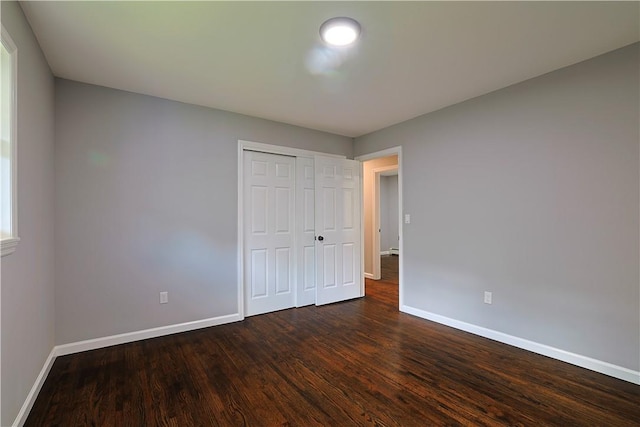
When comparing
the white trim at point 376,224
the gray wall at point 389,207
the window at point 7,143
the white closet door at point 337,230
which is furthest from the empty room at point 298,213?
the gray wall at point 389,207

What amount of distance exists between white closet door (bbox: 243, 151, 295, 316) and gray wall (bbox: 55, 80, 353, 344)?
20 centimetres

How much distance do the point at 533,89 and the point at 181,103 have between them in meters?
3.42

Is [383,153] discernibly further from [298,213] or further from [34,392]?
[34,392]

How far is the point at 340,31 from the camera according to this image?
1924 millimetres

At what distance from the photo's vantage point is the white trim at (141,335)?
2.58 metres

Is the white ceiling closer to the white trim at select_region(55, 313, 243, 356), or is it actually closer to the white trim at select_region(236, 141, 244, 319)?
the white trim at select_region(236, 141, 244, 319)

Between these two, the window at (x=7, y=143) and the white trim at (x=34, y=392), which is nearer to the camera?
the window at (x=7, y=143)

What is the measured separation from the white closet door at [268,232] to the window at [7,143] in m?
2.08

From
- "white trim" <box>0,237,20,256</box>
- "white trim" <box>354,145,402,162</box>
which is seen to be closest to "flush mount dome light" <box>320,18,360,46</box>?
"white trim" <box>354,145,402,162</box>

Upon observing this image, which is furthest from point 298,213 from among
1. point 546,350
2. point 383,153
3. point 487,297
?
point 546,350

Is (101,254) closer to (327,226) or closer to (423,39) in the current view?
(327,226)

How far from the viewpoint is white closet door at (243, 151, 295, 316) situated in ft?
11.7

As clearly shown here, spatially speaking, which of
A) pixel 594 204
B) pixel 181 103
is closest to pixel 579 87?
pixel 594 204

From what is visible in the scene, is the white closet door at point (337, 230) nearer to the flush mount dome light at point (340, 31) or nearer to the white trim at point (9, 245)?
the flush mount dome light at point (340, 31)
